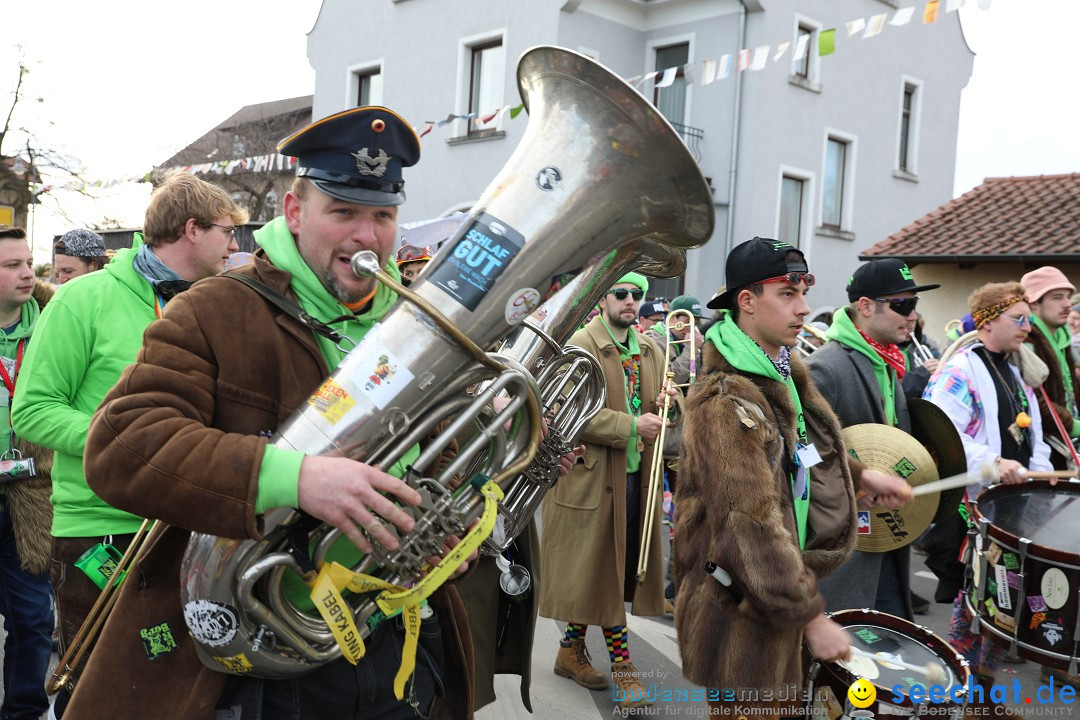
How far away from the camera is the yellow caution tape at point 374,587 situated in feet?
5.38

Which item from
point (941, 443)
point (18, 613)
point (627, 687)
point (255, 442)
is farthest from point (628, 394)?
point (255, 442)

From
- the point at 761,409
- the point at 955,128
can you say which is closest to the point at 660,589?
the point at 761,409

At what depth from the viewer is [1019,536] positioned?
12.0ft

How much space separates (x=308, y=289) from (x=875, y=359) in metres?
2.97

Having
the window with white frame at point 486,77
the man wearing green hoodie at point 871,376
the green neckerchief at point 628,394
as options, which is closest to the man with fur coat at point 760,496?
the man wearing green hoodie at point 871,376

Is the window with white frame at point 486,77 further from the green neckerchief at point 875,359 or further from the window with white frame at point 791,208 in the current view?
the green neckerchief at point 875,359

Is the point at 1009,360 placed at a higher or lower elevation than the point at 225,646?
higher

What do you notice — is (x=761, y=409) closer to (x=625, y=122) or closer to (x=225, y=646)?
(x=625, y=122)

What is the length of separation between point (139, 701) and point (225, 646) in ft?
0.90

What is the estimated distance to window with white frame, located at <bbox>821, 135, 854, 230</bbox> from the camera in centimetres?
1964

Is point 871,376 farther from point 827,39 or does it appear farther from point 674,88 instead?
point 674,88

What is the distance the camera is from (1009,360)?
5152mm

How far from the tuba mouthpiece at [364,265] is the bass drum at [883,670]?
2113mm

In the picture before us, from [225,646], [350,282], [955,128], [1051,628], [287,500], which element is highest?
[955,128]
